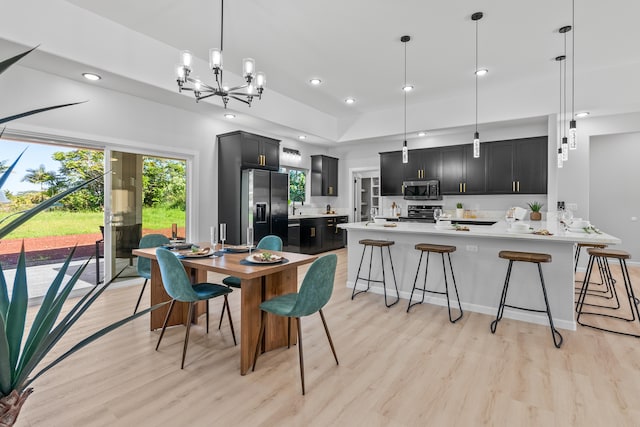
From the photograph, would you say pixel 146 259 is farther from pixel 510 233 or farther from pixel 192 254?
pixel 510 233

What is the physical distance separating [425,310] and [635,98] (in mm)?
4309

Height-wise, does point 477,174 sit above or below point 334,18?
below

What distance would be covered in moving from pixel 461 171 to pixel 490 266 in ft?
11.1

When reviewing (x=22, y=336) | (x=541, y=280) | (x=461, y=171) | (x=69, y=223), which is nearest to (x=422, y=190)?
(x=461, y=171)

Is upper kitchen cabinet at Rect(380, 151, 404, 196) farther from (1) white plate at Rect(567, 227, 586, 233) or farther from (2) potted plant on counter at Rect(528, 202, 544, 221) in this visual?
(1) white plate at Rect(567, 227, 586, 233)

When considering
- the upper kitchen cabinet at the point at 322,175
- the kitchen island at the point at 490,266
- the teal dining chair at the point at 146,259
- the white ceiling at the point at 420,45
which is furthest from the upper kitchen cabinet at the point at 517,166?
the teal dining chair at the point at 146,259

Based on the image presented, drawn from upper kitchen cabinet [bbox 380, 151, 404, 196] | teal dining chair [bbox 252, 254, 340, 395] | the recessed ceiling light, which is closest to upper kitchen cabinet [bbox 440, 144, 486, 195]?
upper kitchen cabinet [bbox 380, 151, 404, 196]

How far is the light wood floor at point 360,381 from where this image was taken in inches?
75.4

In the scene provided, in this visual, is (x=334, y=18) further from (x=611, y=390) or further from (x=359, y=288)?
(x=611, y=390)

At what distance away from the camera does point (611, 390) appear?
2164 mm

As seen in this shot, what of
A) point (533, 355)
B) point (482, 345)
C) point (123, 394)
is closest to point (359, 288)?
point (482, 345)

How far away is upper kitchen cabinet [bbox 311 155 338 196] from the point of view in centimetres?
812

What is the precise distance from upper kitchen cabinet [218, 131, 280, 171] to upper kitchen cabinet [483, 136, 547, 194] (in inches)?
161

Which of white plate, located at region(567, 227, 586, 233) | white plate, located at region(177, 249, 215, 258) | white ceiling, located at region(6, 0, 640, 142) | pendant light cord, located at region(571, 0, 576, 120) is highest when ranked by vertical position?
white ceiling, located at region(6, 0, 640, 142)
